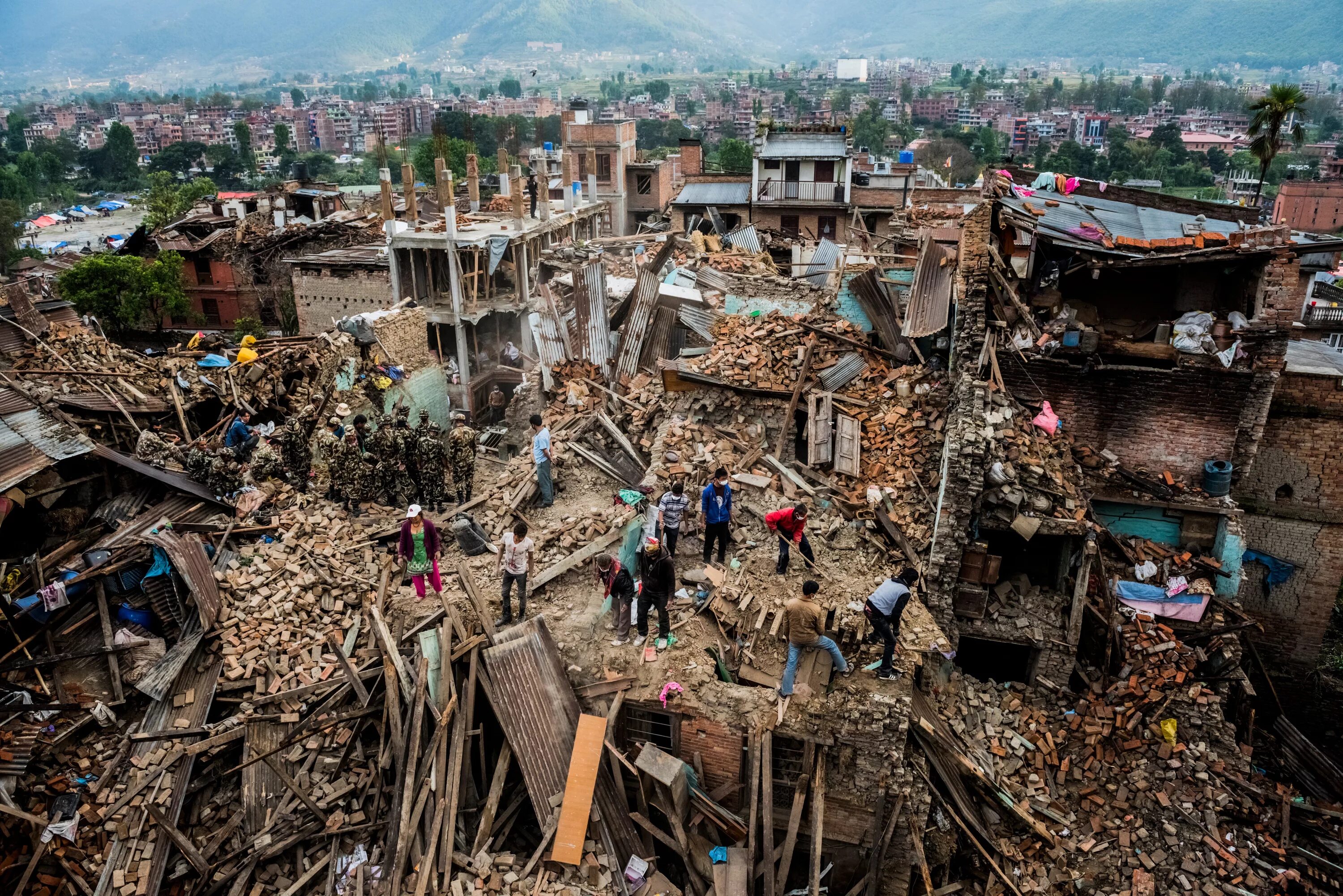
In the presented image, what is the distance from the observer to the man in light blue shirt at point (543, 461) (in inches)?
543

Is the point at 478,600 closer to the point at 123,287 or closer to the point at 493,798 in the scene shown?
the point at 493,798

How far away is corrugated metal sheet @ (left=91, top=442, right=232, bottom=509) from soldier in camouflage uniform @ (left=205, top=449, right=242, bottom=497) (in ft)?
0.45

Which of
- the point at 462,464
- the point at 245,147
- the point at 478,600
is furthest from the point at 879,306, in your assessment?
the point at 245,147

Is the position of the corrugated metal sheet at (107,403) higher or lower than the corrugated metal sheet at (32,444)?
lower

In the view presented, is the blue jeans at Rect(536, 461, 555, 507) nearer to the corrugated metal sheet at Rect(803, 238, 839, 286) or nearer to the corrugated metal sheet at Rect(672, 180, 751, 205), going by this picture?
the corrugated metal sheet at Rect(803, 238, 839, 286)

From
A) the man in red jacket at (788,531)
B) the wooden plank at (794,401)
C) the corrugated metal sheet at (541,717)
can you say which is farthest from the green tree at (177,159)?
the man in red jacket at (788,531)

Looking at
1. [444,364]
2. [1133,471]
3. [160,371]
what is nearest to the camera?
[1133,471]

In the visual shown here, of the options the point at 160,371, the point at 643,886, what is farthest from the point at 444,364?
the point at 643,886

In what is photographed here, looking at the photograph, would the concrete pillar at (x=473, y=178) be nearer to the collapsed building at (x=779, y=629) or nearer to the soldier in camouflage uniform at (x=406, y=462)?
the collapsed building at (x=779, y=629)

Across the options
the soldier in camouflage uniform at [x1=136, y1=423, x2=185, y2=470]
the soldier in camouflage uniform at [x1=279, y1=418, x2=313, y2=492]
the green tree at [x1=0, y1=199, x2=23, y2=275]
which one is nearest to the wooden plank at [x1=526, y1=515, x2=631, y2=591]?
the soldier in camouflage uniform at [x1=279, y1=418, x2=313, y2=492]

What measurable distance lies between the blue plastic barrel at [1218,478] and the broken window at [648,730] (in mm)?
9418

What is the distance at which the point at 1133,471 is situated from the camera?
43.5 feet

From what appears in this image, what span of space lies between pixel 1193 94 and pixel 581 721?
21458 centimetres

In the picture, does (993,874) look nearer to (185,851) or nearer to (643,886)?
(643,886)
